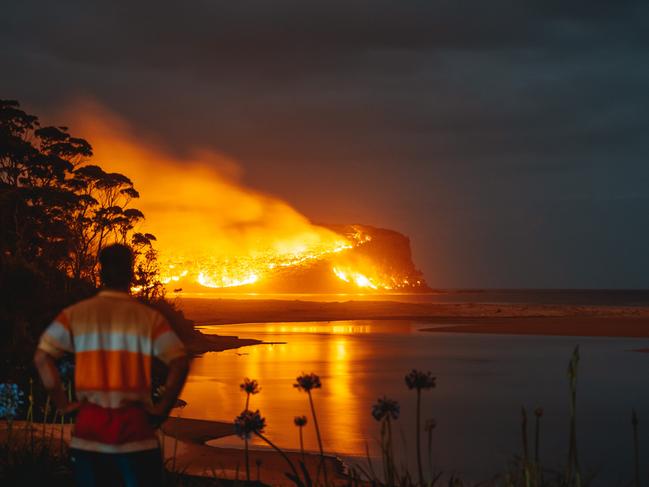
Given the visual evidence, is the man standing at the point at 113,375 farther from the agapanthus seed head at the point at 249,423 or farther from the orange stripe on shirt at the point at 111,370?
the agapanthus seed head at the point at 249,423

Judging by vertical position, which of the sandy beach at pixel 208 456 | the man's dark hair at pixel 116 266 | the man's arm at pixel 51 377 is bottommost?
the sandy beach at pixel 208 456

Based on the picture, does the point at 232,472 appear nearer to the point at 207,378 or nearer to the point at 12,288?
the point at 12,288

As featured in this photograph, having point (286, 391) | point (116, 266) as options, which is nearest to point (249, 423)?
point (116, 266)

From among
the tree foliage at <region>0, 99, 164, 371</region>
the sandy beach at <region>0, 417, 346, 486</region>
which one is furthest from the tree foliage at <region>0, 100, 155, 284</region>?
the sandy beach at <region>0, 417, 346, 486</region>

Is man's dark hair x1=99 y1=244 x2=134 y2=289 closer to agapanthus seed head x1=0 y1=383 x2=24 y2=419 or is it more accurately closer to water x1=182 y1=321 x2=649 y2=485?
water x1=182 y1=321 x2=649 y2=485

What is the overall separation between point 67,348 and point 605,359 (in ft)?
92.5

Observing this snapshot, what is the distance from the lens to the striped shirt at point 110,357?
492 centimetres

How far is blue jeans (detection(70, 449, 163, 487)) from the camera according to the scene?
4.93 meters

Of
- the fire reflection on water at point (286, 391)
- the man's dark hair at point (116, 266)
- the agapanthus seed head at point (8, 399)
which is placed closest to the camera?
the man's dark hair at point (116, 266)

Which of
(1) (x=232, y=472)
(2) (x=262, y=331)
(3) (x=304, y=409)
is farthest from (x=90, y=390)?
(2) (x=262, y=331)

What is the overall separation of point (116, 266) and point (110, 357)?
468 mm

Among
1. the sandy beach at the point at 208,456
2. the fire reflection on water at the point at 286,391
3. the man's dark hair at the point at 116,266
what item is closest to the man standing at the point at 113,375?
the man's dark hair at the point at 116,266

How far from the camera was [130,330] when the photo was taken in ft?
16.2

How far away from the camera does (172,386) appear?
16.3 feet
